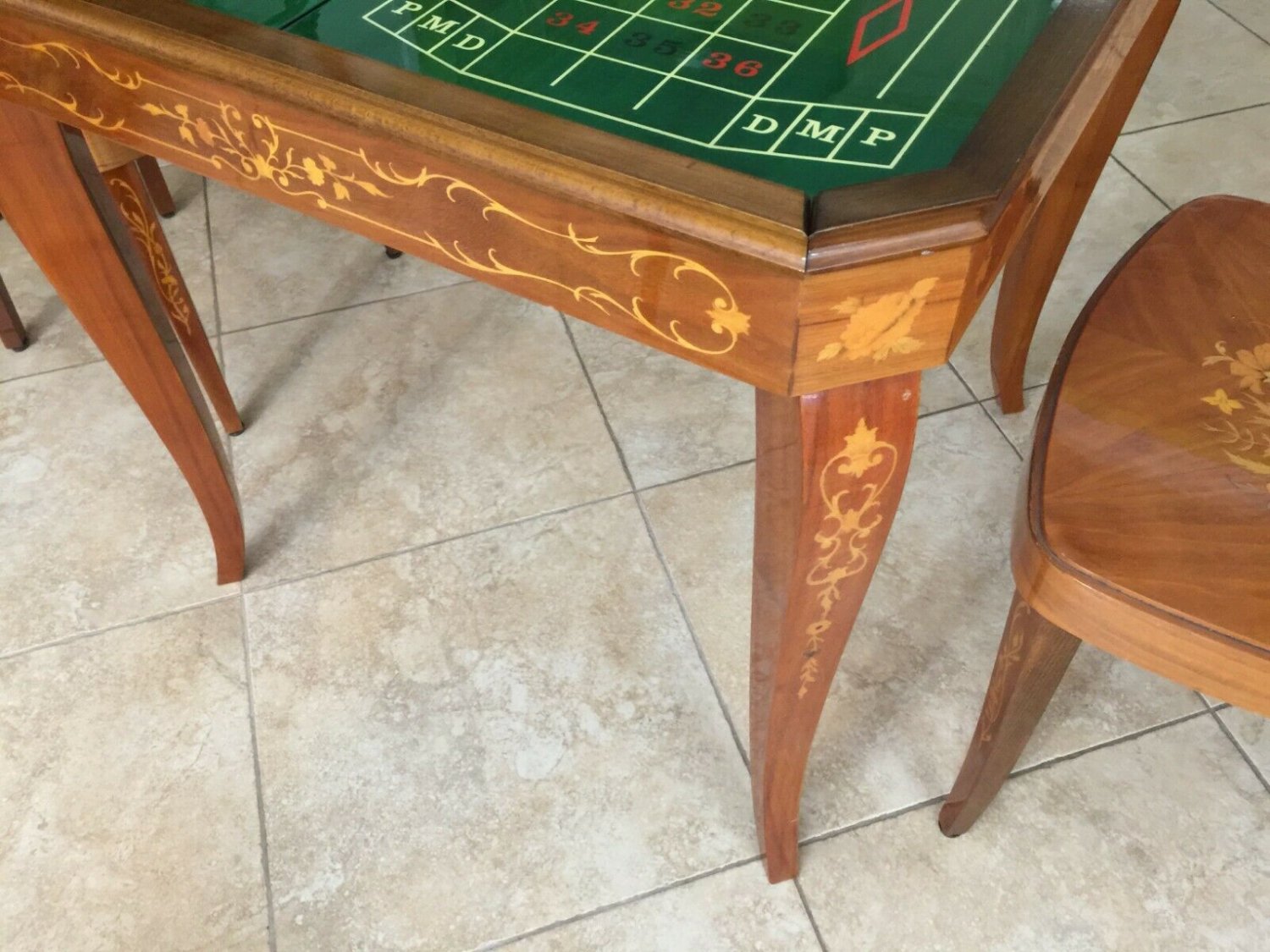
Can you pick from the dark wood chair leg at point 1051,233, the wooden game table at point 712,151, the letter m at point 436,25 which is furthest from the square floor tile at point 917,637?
the letter m at point 436,25

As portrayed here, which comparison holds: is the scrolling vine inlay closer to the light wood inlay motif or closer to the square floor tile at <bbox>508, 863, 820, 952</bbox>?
the light wood inlay motif

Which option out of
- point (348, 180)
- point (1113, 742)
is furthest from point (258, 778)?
point (1113, 742)

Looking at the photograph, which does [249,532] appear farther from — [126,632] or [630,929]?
[630,929]

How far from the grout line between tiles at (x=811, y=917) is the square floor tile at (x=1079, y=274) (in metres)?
0.83

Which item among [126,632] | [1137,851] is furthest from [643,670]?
[126,632]

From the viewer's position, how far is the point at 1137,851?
3.62 feet

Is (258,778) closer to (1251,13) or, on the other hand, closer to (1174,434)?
(1174,434)

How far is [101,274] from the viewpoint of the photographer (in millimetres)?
Answer: 1031

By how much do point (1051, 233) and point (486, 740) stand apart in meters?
0.93

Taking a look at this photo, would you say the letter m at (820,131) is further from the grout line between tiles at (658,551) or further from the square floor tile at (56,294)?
the square floor tile at (56,294)

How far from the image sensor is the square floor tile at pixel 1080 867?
3.46 feet

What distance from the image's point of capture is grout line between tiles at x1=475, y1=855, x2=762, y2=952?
1.07 meters

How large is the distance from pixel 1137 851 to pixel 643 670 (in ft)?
1.93

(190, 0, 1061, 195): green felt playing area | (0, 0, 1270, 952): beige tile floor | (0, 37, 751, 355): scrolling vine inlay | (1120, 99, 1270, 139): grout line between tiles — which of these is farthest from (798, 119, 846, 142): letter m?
(1120, 99, 1270, 139): grout line between tiles
